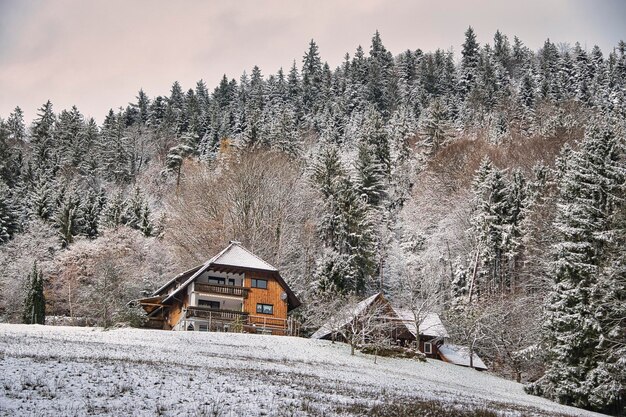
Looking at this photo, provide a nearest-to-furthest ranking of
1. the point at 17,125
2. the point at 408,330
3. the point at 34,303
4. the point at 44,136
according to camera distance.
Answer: the point at 34,303, the point at 408,330, the point at 44,136, the point at 17,125

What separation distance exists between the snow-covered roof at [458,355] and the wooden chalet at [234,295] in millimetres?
14960

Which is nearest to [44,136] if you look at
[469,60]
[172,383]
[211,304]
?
[211,304]

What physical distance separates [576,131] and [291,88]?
75.6 meters

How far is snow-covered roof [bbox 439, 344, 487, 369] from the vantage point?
5544 cm

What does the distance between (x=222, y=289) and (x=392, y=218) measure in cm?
3646

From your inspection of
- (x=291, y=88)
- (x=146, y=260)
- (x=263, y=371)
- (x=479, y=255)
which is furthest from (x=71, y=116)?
(x=263, y=371)

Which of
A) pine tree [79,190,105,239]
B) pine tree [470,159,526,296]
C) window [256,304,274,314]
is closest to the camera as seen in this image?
window [256,304,274,314]

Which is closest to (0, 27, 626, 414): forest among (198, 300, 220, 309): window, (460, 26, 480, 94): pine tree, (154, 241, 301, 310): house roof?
(154, 241, 301, 310): house roof

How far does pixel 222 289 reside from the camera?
52.3m

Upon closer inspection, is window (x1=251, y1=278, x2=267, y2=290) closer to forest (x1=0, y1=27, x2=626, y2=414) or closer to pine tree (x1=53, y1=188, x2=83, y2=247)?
forest (x1=0, y1=27, x2=626, y2=414)

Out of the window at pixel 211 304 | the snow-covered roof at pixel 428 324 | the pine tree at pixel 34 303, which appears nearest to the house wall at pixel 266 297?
the window at pixel 211 304

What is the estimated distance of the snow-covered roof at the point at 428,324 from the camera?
5559 cm

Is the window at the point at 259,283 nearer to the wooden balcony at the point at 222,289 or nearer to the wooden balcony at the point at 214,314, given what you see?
the wooden balcony at the point at 222,289

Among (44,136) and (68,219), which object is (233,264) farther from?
(44,136)
